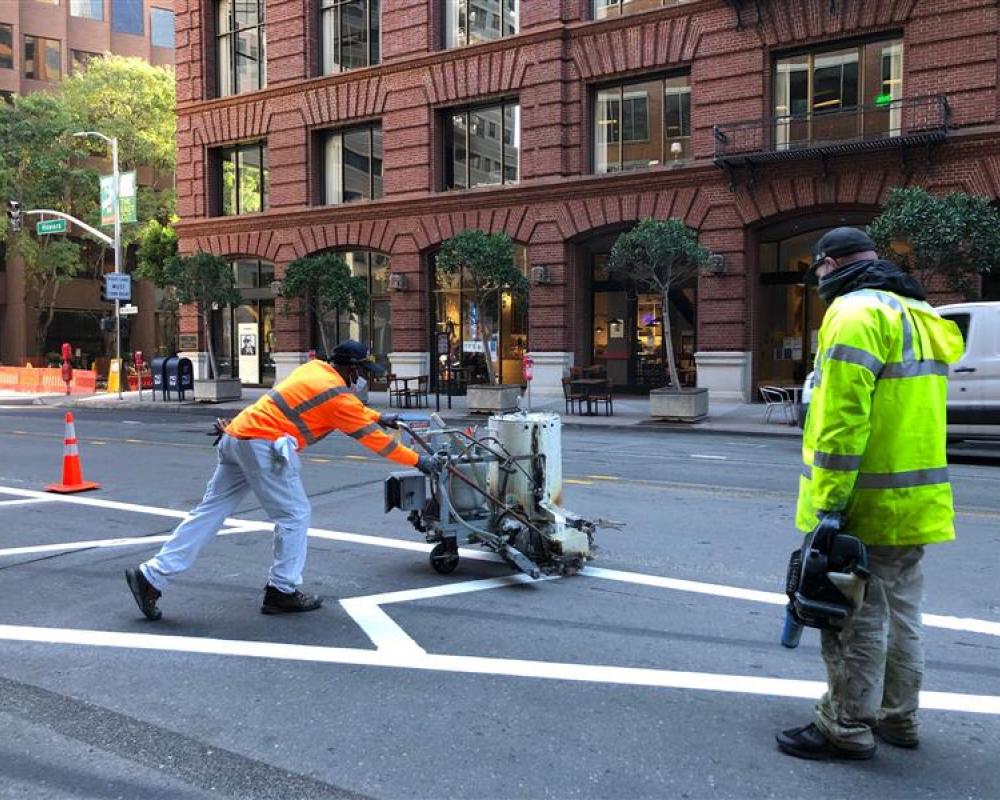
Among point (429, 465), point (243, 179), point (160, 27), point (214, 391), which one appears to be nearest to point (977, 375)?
point (429, 465)

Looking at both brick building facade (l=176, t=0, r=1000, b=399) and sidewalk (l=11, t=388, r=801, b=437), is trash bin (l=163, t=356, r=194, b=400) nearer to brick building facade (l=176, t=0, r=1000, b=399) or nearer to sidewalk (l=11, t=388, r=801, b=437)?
sidewalk (l=11, t=388, r=801, b=437)

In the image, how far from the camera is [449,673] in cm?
Result: 428

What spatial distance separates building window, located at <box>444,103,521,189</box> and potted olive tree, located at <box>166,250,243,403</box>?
287 inches

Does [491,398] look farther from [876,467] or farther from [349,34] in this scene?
[876,467]

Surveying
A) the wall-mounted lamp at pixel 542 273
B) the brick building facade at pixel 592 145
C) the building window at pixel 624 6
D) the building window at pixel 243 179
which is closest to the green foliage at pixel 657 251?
the brick building facade at pixel 592 145

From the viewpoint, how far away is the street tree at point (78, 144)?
37.1 meters

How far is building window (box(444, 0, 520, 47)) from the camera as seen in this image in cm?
2514

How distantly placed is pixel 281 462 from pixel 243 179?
28.6 metres

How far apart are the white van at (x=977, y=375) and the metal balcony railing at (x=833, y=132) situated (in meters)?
8.28

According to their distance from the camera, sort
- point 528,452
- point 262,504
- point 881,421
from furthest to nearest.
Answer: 1. point 528,452
2. point 262,504
3. point 881,421

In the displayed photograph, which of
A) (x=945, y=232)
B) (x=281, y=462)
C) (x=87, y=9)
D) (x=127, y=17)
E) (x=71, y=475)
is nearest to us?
(x=281, y=462)

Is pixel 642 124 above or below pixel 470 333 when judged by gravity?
above

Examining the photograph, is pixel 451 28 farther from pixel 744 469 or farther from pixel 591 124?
pixel 744 469

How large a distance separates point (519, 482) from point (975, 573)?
10.5 ft
